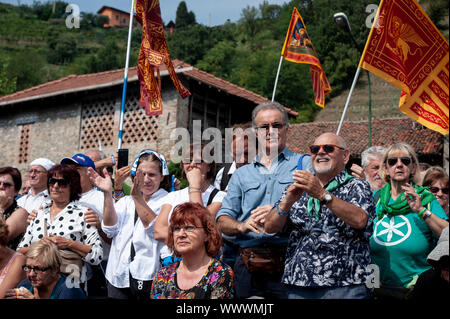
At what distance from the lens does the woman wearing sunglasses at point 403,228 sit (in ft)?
12.3

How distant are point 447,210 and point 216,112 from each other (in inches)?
543

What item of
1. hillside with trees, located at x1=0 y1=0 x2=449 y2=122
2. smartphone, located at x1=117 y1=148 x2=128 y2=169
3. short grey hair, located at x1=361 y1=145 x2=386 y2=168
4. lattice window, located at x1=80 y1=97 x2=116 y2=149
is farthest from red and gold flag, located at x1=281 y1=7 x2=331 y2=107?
lattice window, located at x1=80 y1=97 x2=116 y2=149

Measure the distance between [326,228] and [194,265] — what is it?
90cm

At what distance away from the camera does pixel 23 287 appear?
12.5ft

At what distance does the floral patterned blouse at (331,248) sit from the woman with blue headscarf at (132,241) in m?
1.36

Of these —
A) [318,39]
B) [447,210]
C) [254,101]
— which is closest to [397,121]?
[254,101]

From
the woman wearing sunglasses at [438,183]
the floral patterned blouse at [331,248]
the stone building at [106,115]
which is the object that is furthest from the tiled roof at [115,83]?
the floral patterned blouse at [331,248]

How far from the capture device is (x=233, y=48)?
2344 inches

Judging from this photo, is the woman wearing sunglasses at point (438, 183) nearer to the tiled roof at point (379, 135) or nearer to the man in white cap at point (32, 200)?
the man in white cap at point (32, 200)

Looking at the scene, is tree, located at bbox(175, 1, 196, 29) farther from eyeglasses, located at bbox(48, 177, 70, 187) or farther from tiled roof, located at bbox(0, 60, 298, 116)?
eyeglasses, located at bbox(48, 177, 70, 187)

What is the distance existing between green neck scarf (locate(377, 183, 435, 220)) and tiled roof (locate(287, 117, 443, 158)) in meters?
14.0

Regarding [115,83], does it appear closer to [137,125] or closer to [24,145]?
[137,125]

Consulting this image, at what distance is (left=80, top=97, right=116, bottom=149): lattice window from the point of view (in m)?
18.0

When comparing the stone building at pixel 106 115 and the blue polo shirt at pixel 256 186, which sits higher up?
the stone building at pixel 106 115
